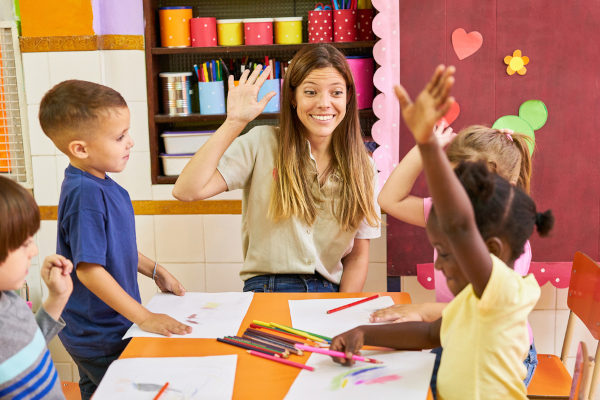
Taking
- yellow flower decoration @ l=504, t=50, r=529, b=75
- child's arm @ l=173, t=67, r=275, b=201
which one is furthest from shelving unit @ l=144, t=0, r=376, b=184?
child's arm @ l=173, t=67, r=275, b=201

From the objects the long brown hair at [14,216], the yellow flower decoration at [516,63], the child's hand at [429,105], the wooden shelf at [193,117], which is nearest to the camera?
the child's hand at [429,105]

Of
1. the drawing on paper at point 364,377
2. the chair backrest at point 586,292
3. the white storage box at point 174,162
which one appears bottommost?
the chair backrest at point 586,292

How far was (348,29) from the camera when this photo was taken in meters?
2.55

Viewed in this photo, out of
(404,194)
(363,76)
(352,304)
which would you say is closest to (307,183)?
(404,194)

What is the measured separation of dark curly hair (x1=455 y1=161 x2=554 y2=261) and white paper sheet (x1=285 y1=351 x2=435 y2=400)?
0.30 m

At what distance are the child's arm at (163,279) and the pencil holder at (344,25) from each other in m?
1.37

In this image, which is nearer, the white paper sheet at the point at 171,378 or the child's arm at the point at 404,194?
the white paper sheet at the point at 171,378

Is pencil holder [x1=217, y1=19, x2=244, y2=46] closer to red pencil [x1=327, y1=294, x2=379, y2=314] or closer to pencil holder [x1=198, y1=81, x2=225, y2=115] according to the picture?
pencil holder [x1=198, y1=81, x2=225, y2=115]

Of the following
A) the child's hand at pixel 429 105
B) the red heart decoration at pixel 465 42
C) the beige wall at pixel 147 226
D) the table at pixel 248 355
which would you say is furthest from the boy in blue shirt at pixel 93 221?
the red heart decoration at pixel 465 42

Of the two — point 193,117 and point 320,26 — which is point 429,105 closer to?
point 320,26

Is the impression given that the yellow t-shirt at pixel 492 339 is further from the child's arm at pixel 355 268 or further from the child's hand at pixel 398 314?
the child's arm at pixel 355 268

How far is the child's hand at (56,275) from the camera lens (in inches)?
46.7

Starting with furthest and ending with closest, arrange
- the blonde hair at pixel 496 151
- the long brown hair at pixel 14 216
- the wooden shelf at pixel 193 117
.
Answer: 1. the wooden shelf at pixel 193 117
2. the blonde hair at pixel 496 151
3. the long brown hair at pixel 14 216

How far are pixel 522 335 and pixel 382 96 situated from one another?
1.54 meters
